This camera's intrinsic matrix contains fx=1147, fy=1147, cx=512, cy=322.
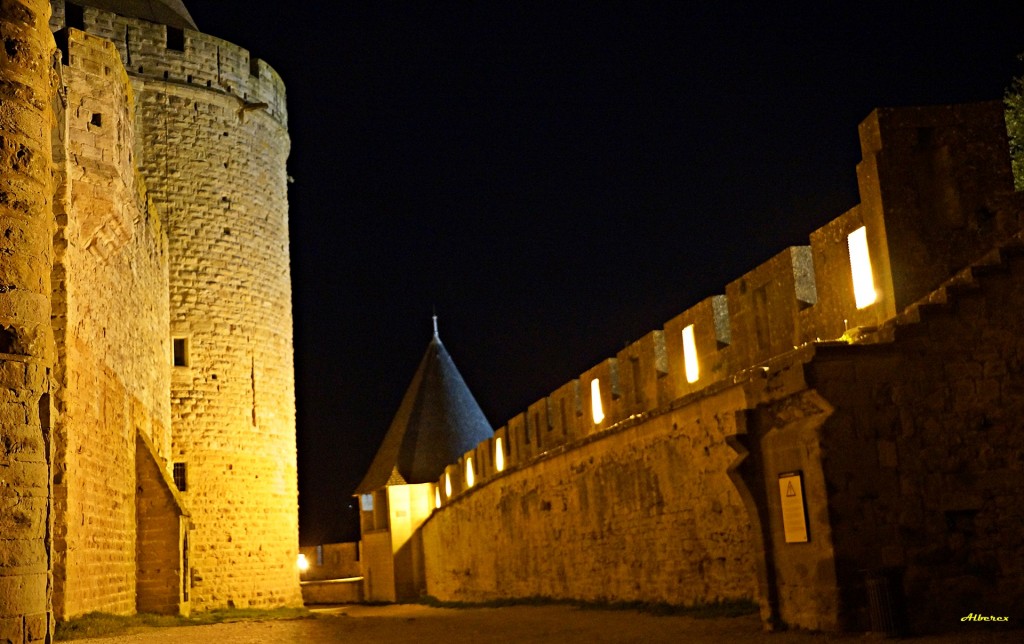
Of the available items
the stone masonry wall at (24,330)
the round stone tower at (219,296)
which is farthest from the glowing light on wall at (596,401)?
the stone masonry wall at (24,330)

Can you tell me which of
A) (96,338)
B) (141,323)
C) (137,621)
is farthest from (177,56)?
(137,621)

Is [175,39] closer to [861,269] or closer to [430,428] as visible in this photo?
[861,269]

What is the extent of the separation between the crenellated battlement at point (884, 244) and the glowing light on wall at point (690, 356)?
1.07 feet

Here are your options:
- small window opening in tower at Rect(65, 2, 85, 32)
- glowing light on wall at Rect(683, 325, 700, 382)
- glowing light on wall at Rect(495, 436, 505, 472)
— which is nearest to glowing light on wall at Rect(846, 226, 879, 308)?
glowing light on wall at Rect(683, 325, 700, 382)

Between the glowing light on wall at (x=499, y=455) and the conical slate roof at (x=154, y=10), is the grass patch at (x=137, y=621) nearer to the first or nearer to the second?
the glowing light on wall at (x=499, y=455)

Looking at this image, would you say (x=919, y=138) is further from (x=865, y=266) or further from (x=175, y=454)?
(x=175, y=454)

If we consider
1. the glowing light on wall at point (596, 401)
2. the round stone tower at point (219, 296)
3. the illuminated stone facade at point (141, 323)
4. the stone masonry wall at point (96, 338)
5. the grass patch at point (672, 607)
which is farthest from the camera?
the round stone tower at point (219, 296)

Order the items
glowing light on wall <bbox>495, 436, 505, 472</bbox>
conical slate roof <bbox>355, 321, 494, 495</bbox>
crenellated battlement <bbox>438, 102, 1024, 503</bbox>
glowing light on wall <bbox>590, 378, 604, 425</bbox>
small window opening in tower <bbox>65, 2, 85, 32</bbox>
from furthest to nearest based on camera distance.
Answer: conical slate roof <bbox>355, 321, 494, 495</bbox>
glowing light on wall <bbox>495, 436, 505, 472</bbox>
small window opening in tower <bbox>65, 2, 85, 32</bbox>
glowing light on wall <bbox>590, 378, 604, 425</bbox>
crenellated battlement <bbox>438, 102, 1024, 503</bbox>

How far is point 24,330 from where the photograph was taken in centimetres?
529

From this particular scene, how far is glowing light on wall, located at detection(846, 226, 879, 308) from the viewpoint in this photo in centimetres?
888

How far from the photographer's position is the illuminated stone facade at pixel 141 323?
5367 millimetres

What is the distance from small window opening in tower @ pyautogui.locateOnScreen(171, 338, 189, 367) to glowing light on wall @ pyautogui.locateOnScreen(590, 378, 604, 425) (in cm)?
792

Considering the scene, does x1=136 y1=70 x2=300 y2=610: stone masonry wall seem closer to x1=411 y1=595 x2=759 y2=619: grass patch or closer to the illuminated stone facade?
the illuminated stone facade

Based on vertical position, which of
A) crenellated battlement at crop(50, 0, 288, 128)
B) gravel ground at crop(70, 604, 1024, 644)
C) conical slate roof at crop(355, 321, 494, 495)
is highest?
crenellated battlement at crop(50, 0, 288, 128)
